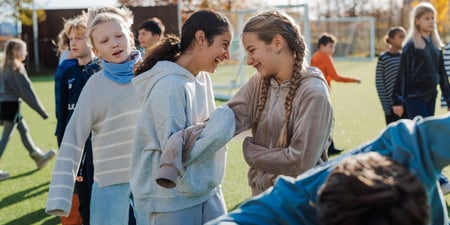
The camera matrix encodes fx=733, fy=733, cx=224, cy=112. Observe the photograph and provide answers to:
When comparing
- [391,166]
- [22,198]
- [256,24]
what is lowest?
[22,198]

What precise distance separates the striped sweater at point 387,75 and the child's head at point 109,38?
16.7 feet

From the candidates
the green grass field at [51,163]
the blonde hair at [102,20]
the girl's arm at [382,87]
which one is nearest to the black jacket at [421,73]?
the green grass field at [51,163]

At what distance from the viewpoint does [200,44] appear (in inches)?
139

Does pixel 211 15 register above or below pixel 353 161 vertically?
above

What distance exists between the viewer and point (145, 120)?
342cm

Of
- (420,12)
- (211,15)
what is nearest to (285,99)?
(211,15)

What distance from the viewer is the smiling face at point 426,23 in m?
7.19

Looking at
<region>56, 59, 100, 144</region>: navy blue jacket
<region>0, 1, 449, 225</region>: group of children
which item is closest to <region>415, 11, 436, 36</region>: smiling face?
<region>56, 59, 100, 144</region>: navy blue jacket

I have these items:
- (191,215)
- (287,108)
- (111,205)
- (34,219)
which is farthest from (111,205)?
(34,219)

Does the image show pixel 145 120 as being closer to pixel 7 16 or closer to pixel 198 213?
pixel 198 213

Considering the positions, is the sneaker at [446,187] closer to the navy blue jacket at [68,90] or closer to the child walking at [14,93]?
the navy blue jacket at [68,90]

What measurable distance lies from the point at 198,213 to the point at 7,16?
43705 millimetres

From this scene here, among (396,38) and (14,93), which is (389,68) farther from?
(14,93)

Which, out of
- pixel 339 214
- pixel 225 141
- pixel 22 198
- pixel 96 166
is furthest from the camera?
pixel 22 198
